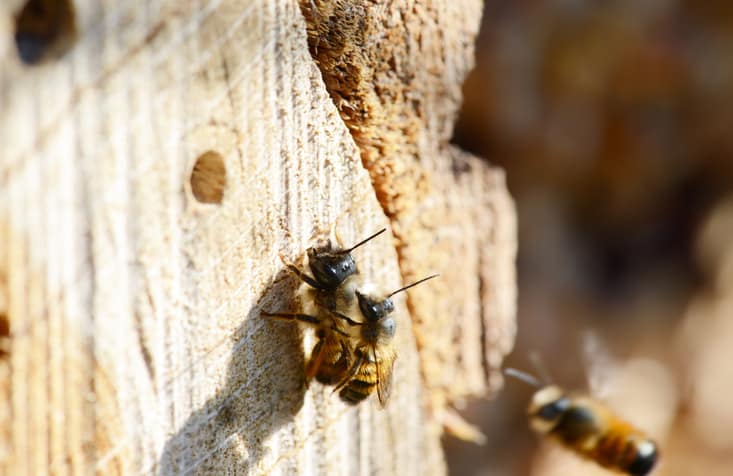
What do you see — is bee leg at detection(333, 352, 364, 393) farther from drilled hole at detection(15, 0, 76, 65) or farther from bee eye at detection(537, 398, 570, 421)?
bee eye at detection(537, 398, 570, 421)

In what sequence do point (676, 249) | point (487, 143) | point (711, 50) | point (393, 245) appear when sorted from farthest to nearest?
point (676, 249) < point (711, 50) < point (487, 143) < point (393, 245)

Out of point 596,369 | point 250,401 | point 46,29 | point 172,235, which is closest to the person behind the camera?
point 46,29

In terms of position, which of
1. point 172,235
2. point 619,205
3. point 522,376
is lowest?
point 172,235

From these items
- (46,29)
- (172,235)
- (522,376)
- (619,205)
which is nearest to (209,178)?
(172,235)

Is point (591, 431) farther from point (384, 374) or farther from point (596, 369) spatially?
point (384, 374)

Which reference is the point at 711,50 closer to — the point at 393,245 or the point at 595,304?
the point at 595,304

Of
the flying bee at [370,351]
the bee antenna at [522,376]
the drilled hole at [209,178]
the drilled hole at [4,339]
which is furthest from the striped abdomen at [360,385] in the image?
the bee antenna at [522,376]

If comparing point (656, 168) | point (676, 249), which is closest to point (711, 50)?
point (656, 168)
